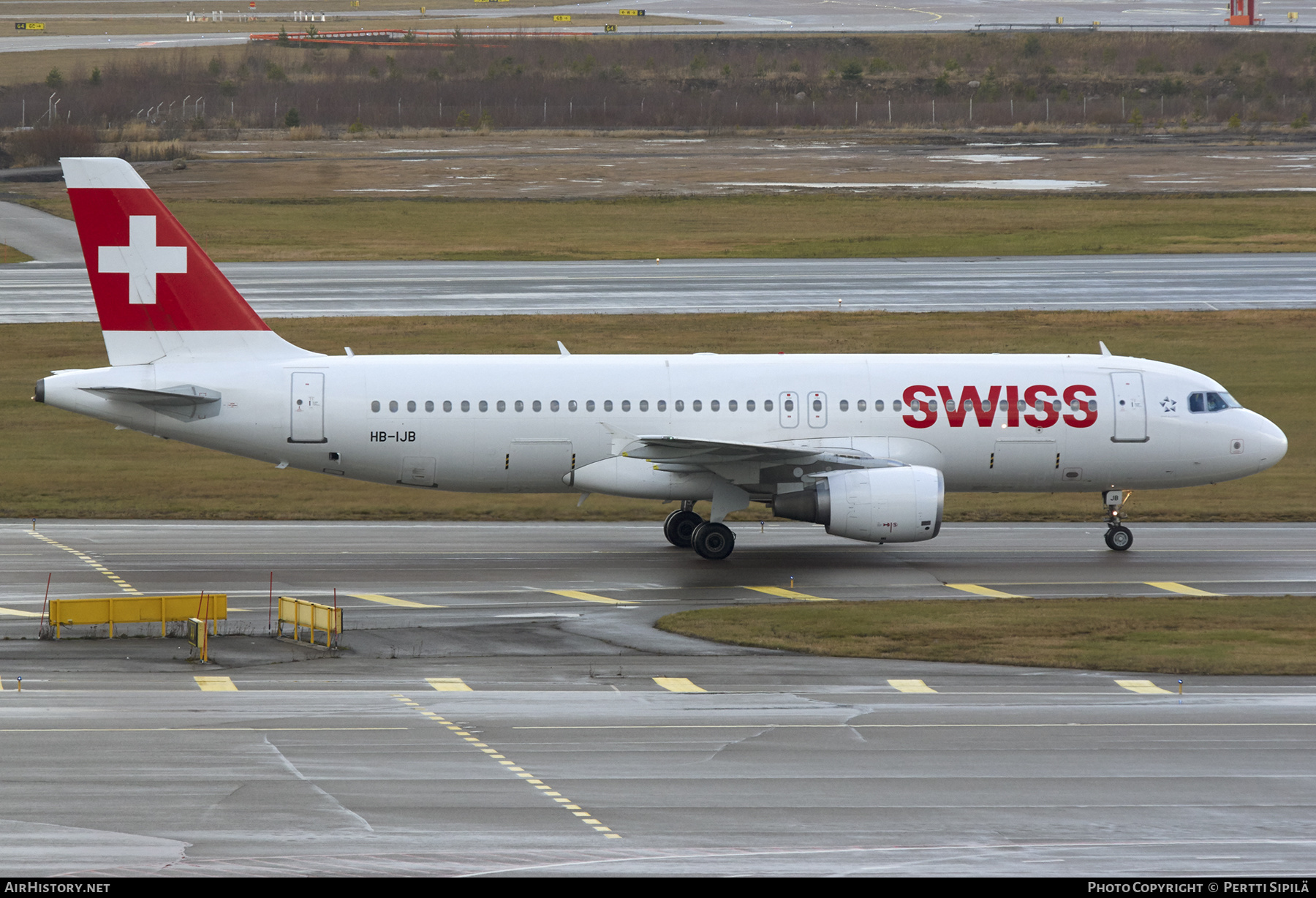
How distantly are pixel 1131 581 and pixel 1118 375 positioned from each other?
18.7 feet

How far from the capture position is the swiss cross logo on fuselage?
35.6 metres

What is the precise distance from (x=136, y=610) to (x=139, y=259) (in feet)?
33.4

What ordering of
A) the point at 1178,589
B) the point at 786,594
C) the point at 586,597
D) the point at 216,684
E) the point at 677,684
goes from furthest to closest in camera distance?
the point at 1178,589 < the point at 786,594 < the point at 586,597 < the point at 677,684 < the point at 216,684

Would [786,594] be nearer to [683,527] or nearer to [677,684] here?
[683,527]

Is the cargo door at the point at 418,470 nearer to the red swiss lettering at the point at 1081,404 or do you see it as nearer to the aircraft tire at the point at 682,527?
the aircraft tire at the point at 682,527

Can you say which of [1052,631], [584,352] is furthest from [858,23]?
[1052,631]

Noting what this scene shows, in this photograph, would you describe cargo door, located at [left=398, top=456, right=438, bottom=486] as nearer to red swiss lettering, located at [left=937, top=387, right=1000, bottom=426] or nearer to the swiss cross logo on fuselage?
the swiss cross logo on fuselage

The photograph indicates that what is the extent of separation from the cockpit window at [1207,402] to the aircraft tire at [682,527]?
469 inches

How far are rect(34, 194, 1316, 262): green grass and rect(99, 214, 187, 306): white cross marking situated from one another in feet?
144

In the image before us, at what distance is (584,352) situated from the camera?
57.5m

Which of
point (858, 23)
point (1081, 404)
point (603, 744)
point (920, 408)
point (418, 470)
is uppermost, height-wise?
point (858, 23)

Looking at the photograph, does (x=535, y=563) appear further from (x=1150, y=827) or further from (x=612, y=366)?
(x=1150, y=827)

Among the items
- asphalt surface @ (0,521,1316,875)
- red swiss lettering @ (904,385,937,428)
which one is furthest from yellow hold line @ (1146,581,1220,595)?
red swiss lettering @ (904,385,937,428)

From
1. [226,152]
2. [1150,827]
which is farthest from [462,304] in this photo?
[226,152]
